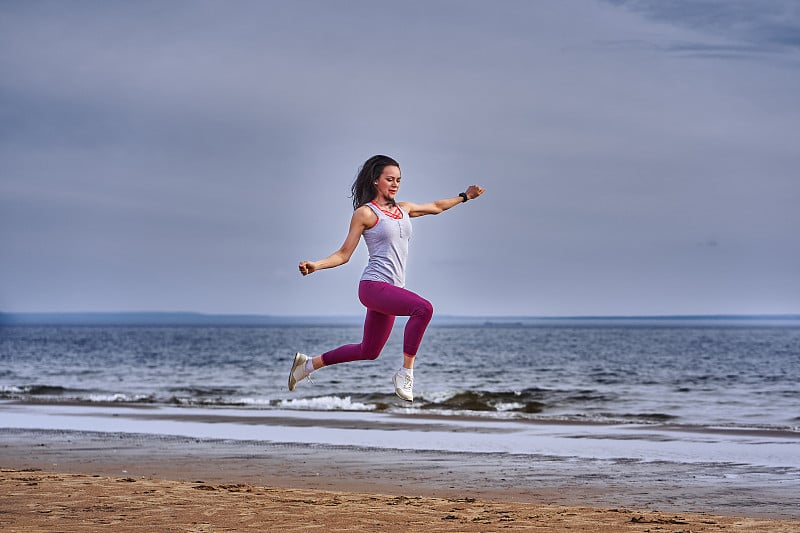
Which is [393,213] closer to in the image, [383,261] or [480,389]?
[383,261]

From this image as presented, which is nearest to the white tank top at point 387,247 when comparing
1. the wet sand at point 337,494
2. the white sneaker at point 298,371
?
the white sneaker at point 298,371

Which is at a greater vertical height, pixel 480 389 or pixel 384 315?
pixel 384 315

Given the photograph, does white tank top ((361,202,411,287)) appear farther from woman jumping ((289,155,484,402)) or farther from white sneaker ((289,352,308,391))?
white sneaker ((289,352,308,391))

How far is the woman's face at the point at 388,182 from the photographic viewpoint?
7418 millimetres

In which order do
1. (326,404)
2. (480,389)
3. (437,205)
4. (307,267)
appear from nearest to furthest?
1. (307,267)
2. (437,205)
3. (326,404)
4. (480,389)

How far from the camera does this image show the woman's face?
742cm

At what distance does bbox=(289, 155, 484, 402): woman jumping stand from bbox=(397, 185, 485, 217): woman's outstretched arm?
0.8 inches

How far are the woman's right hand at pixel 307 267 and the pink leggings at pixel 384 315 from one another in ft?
2.18

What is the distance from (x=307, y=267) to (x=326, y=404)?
2139 centimetres

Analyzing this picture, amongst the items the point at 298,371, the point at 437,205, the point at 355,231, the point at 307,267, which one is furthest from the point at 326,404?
the point at 307,267

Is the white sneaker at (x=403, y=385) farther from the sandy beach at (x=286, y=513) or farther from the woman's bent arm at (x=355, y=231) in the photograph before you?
the sandy beach at (x=286, y=513)

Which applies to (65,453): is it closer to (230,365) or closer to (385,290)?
(385,290)

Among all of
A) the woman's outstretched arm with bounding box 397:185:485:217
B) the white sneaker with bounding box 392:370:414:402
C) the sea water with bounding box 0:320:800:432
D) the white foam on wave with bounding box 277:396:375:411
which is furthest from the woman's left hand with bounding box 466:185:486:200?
the white foam on wave with bounding box 277:396:375:411

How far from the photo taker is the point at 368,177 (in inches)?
295
